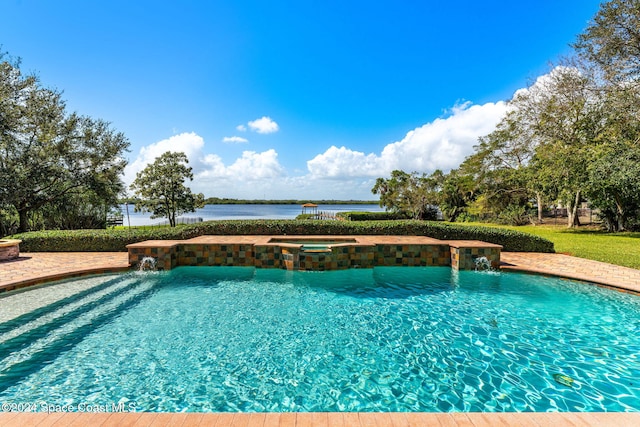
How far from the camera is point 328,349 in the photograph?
14.1 feet

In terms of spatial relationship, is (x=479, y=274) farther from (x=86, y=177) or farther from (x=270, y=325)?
(x=86, y=177)

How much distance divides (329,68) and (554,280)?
1538cm

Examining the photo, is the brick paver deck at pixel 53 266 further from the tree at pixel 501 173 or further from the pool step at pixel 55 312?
the tree at pixel 501 173

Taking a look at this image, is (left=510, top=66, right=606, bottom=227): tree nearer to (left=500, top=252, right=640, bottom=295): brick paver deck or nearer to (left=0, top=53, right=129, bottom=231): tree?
(left=500, top=252, right=640, bottom=295): brick paver deck

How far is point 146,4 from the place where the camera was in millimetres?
10469

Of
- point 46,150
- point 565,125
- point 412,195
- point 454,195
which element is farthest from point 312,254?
point 454,195

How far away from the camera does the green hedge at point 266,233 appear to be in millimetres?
11094

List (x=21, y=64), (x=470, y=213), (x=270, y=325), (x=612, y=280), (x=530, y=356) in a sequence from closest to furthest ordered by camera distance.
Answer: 1. (x=530, y=356)
2. (x=270, y=325)
3. (x=612, y=280)
4. (x=21, y=64)
5. (x=470, y=213)

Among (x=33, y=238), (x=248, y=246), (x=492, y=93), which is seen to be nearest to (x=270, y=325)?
(x=248, y=246)

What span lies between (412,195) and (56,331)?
31.5 m

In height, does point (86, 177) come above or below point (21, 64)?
below

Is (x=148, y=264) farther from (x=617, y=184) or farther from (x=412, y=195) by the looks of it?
(x=412, y=195)

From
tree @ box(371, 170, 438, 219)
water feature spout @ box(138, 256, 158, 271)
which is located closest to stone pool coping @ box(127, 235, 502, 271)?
water feature spout @ box(138, 256, 158, 271)

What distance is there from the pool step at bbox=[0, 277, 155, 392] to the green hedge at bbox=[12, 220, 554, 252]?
4.53 meters
